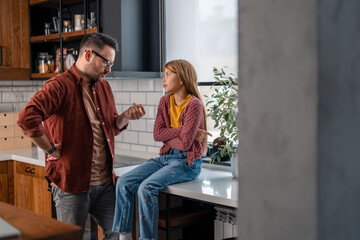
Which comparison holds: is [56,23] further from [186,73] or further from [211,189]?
[211,189]

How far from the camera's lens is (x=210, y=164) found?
3.08m

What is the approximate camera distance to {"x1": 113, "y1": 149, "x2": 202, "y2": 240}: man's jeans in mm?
2414

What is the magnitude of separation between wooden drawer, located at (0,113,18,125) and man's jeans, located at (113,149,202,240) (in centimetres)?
212

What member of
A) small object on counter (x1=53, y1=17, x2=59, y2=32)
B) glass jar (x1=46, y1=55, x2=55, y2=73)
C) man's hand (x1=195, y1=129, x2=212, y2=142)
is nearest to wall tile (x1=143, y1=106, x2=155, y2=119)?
man's hand (x1=195, y1=129, x2=212, y2=142)

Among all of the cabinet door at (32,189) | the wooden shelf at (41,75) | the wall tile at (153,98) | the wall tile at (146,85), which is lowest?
the cabinet door at (32,189)

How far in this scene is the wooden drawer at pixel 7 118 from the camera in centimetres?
418

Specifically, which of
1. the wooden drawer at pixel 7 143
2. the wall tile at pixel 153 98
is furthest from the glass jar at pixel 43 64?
the wall tile at pixel 153 98

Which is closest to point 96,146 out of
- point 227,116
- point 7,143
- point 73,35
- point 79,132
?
point 79,132

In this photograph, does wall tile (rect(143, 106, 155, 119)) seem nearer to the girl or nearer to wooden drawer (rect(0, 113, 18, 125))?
the girl

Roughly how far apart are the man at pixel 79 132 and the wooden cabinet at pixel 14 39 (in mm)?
2015

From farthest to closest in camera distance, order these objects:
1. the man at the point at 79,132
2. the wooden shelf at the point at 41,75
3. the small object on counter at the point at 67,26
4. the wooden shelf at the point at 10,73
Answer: the wooden shelf at the point at 10,73, the wooden shelf at the point at 41,75, the small object on counter at the point at 67,26, the man at the point at 79,132

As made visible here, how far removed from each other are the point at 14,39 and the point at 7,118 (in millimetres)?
771

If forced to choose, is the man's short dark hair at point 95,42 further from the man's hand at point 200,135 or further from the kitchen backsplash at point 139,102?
the kitchen backsplash at point 139,102

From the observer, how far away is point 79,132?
7.82ft
